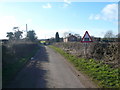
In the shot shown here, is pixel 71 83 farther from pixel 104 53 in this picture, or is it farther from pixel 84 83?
pixel 104 53

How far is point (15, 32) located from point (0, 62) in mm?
34660

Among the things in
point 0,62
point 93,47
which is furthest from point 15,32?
point 0,62

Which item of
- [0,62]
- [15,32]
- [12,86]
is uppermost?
[15,32]

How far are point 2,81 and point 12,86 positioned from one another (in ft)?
2.82

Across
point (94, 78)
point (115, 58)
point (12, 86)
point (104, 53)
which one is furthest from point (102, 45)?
point (12, 86)

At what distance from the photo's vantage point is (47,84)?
721 centimetres

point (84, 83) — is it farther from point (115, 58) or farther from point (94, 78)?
point (115, 58)

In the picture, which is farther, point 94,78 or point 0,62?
point 0,62

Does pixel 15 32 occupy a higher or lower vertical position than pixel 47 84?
higher

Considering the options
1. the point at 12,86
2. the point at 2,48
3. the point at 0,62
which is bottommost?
the point at 12,86

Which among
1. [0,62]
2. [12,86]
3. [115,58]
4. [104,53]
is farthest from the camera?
[104,53]

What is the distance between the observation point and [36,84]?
284 inches

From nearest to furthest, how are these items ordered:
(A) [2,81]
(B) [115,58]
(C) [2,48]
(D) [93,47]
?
(A) [2,81] < (C) [2,48] < (B) [115,58] < (D) [93,47]

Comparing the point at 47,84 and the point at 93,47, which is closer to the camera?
the point at 47,84
